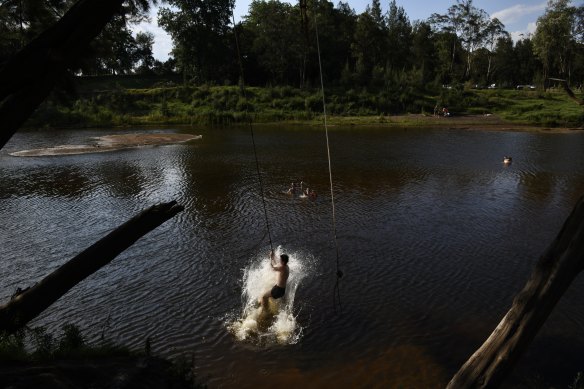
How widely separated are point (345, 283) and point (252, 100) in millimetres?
63050

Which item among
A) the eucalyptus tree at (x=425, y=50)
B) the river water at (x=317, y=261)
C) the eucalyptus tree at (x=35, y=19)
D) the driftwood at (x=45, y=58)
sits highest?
the eucalyptus tree at (x=425, y=50)

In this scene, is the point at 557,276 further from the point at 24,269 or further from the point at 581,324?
the point at 24,269

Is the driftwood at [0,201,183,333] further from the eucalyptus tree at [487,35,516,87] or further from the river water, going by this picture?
the eucalyptus tree at [487,35,516,87]

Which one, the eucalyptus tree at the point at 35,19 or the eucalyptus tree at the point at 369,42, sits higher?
the eucalyptus tree at the point at 369,42

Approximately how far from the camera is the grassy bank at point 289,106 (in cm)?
6600

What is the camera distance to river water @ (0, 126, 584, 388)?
10.9m

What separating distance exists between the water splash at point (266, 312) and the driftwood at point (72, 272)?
6059mm

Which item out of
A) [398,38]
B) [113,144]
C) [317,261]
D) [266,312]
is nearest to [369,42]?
[398,38]

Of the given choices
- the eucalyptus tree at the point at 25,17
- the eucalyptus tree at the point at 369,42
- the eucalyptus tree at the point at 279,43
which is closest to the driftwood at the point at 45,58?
the eucalyptus tree at the point at 25,17

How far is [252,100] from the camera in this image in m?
73.9

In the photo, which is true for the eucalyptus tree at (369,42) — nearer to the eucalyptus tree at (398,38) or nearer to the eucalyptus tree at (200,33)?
the eucalyptus tree at (398,38)

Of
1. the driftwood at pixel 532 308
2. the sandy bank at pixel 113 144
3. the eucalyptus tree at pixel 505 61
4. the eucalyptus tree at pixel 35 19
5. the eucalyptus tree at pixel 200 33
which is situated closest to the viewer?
the driftwood at pixel 532 308

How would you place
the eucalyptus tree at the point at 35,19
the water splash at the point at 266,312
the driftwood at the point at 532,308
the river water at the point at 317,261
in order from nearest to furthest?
the driftwood at the point at 532,308 → the eucalyptus tree at the point at 35,19 → the river water at the point at 317,261 → the water splash at the point at 266,312

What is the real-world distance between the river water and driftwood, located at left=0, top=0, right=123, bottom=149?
281 inches
